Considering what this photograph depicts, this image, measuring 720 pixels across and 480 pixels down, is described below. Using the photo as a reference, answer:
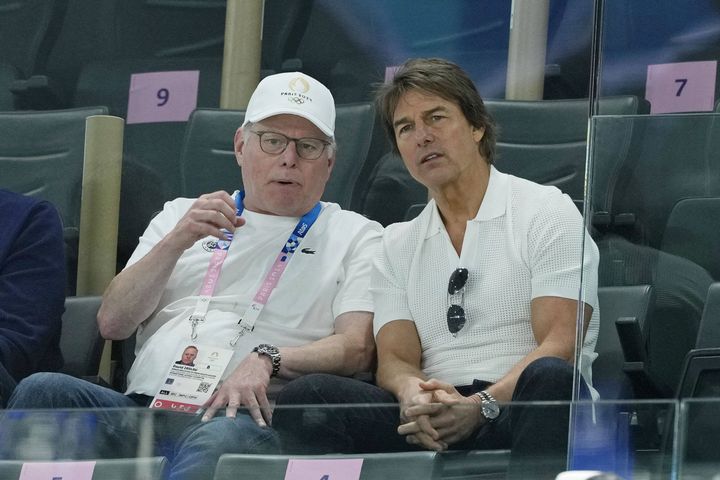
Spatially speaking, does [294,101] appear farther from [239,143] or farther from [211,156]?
[211,156]

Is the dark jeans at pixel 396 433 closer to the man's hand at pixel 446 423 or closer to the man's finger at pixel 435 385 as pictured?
the man's hand at pixel 446 423

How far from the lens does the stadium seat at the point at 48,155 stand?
10.3 ft

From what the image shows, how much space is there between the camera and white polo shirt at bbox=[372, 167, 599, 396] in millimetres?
2188

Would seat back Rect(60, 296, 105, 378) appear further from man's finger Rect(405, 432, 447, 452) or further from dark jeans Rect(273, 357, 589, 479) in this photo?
man's finger Rect(405, 432, 447, 452)

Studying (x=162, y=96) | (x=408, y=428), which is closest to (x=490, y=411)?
(x=408, y=428)

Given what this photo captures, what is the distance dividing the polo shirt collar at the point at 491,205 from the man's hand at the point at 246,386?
1.28 feet

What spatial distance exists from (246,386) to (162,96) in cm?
169

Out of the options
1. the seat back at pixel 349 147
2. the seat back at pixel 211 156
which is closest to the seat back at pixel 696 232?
the seat back at pixel 349 147

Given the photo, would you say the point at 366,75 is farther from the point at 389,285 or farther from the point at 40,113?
the point at 389,285

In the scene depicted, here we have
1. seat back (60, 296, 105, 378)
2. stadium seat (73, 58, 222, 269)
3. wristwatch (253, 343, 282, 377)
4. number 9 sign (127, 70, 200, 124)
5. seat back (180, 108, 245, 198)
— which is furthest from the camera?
number 9 sign (127, 70, 200, 124)

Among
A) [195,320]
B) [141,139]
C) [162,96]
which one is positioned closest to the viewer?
[195,320]

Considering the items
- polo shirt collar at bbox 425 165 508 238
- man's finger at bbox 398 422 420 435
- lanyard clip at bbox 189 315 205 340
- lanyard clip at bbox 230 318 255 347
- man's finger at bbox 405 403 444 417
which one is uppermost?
polo shirt collar at bbox 425 165 508 238

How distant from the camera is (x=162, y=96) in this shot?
12.1ft

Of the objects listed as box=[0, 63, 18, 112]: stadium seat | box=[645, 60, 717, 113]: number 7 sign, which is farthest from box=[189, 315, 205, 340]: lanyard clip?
box=[0, 63, 18, 112]: stadium seat
